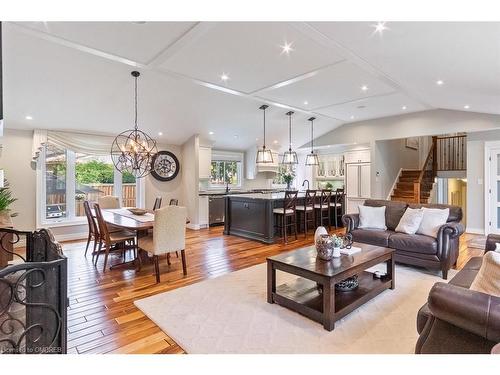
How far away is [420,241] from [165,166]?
5889mm

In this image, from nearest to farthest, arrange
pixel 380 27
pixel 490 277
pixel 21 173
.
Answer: pixel 490 277 → pixel 380 27 → pixel 21 173

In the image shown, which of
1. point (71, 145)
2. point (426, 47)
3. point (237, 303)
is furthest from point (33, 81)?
point (426, 47)

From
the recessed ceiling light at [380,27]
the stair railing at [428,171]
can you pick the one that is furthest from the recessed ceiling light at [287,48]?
the stair railing at [428,171]

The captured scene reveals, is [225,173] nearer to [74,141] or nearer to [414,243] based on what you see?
[74,141]

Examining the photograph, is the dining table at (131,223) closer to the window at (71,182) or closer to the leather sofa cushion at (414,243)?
the window at (71,182)

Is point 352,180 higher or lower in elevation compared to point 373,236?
higher

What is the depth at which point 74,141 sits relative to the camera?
5.97m

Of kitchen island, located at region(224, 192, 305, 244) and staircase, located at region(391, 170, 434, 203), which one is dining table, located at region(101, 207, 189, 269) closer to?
kitchen island, located at region(224, 192, 305, 244)

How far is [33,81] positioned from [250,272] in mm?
4150

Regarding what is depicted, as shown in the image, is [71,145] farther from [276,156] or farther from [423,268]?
[423,268]

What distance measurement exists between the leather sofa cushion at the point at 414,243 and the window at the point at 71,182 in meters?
5.79

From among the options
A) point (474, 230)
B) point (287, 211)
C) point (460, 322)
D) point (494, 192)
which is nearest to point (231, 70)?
point (287, 211)

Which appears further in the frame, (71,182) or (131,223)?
(71,182)

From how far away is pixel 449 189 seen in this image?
8898 millimetres
